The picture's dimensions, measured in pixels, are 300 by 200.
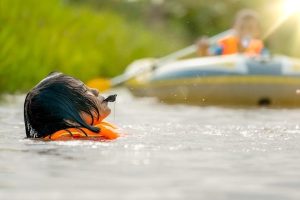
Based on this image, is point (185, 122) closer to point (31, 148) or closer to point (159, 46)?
point (31, 148)

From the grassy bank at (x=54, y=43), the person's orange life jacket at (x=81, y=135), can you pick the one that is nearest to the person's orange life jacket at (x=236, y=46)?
the grassy bank at (x=54, y=43)

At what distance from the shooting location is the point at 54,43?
12289 millimetres

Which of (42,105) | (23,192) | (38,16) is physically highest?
(38,16)

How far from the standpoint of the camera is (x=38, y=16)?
40.1 feet

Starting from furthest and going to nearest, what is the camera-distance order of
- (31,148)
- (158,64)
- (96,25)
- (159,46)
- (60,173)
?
1. (159,46)
2. (96,25)
3. (158,64)
4. (31,148)
5. (60,173)

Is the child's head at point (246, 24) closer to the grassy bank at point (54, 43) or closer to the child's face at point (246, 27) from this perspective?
the child's face at point (246, 27)

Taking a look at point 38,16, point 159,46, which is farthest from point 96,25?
point 159,46

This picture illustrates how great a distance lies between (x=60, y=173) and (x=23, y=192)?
0.59 meters

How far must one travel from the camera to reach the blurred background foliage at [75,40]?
10.6m

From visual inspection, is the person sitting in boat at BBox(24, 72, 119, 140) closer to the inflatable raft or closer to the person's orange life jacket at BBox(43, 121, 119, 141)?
the person's orange life jacket at BBox(43, 121, 119, 141)

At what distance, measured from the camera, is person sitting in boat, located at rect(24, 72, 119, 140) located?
5.93 meters

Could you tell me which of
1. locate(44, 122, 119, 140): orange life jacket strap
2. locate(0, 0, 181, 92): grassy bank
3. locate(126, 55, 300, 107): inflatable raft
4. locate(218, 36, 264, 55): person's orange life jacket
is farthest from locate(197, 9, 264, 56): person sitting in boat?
locate(44, 122, 119, 140): orange life jacket strap

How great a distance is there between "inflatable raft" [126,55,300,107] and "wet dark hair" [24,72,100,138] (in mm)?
5914

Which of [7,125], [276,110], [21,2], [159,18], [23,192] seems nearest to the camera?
[23,192]
